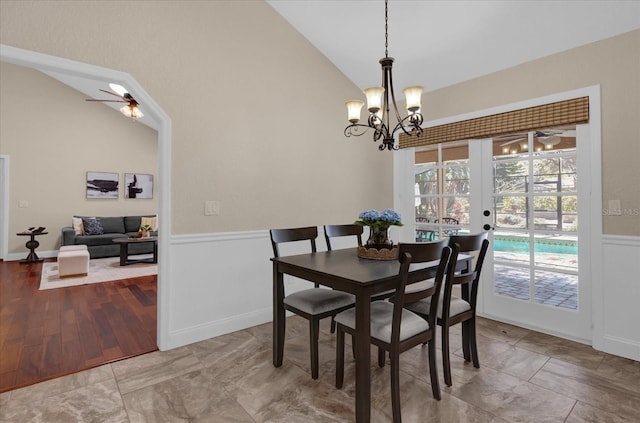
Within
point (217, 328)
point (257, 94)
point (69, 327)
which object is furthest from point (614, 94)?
point (69, 327)

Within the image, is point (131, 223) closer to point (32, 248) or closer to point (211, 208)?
point (32, 248)

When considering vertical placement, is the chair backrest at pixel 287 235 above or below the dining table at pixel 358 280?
above

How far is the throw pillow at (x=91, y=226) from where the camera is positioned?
6.67 metres

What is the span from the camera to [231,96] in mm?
2947

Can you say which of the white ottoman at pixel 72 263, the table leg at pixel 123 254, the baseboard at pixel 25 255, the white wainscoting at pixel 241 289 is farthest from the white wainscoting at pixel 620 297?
the baseboard at pixel 25 255

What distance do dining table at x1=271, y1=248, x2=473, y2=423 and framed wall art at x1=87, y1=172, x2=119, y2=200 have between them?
6.92 meters

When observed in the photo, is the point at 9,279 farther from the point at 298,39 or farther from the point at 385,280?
the point at 385,280

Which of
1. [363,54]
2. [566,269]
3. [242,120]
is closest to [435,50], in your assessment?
[363,54]

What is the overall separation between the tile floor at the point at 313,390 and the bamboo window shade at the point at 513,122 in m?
1.86

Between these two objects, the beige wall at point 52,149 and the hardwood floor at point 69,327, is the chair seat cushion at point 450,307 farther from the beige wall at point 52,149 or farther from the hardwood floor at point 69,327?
the beige wall at point 52,149

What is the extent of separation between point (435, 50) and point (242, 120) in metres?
1.99

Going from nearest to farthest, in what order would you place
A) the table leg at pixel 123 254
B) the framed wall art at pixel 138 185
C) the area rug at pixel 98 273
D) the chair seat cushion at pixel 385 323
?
the chair seat cushion at pixel 385 323 < the area rug at pixel 98 273 < the table leg at pixel 123 254 < the framed wall art at pixel 138 185

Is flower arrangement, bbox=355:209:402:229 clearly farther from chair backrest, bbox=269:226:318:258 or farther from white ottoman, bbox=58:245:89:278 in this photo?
white ottoman, bbox=58:245:89:278

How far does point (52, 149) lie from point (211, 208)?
6.17m
